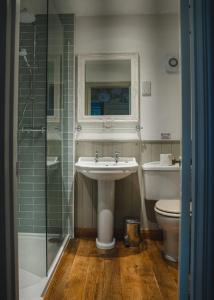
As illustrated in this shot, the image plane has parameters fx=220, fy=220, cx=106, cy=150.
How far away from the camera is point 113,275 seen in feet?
5.54

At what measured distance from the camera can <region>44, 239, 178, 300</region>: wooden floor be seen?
147 cm

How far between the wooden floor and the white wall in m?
1.19

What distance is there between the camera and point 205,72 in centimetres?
91

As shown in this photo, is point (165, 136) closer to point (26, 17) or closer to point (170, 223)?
point (170, 223)

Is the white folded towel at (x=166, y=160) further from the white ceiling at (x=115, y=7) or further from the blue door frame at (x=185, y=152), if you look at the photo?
the white ceiling at (x=115, y=7)

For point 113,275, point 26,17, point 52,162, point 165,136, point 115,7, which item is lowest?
point 113,275

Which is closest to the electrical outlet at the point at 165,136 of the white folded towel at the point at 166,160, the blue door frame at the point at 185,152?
the white folded towel at the point at 166,160

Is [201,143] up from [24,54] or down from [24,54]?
down

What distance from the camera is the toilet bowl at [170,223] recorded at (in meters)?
1.78

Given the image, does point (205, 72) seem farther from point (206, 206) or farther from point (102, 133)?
point (102, 133)

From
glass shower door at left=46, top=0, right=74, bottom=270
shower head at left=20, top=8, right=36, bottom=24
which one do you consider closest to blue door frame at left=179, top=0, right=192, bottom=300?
glass shower door at left=46, top=0, right=74, bottom=270

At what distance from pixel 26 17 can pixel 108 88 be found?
0.98 meters

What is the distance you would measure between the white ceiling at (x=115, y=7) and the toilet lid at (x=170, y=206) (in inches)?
77.2

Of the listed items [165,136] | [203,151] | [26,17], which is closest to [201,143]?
[203,151]
